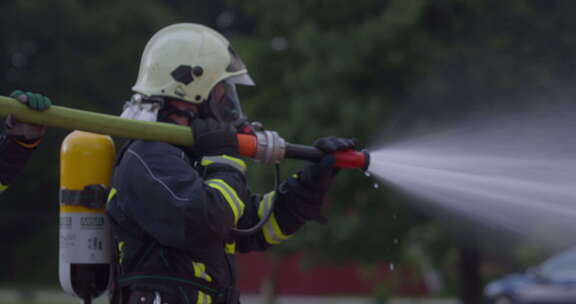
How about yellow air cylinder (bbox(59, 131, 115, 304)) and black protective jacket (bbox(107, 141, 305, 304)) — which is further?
yellow air cylinder (bbox(59, 131, 115, 304))

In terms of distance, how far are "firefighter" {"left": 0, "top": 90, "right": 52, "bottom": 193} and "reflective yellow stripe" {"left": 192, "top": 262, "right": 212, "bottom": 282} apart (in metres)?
0.87

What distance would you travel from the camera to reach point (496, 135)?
8.38 meters

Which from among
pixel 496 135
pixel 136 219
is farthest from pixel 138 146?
pixel 496 135

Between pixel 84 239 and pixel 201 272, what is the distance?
0.63 metres

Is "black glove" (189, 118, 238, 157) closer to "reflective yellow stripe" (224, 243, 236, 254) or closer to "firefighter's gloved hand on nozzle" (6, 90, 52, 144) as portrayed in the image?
"reflective yellow stripe" (224, 243, 236, 254)

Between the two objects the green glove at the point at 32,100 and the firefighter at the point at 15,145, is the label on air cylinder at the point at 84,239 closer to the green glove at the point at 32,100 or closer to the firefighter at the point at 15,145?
the firefighter at the point at 15,145

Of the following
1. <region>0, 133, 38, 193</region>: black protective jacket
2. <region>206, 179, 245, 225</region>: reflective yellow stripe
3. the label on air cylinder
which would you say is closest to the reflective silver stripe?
<region>206, 179, 245, 225</region>: reflective yellow stripe

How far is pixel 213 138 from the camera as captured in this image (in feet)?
12.2

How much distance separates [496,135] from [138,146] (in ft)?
17.5

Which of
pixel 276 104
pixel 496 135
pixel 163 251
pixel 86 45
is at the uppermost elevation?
pixel 86 45

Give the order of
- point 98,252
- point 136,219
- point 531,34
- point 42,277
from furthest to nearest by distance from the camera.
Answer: point 42,277 < point 531,34 < point 98,252 < point 136,219

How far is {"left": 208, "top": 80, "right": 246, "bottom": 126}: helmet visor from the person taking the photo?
404 centimetres

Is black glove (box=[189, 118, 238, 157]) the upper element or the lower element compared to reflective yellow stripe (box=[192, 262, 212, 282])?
upper

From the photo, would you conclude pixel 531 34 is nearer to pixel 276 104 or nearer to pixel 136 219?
pixel 276 104
